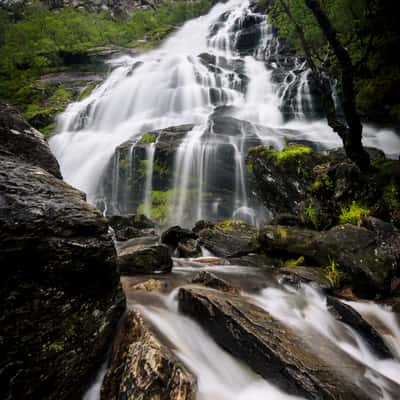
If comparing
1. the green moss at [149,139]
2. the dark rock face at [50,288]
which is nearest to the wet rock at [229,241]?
the dark rock face at [50,288]

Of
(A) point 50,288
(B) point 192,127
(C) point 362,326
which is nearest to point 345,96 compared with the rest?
(C) point 362,326

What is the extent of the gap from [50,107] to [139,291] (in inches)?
1229

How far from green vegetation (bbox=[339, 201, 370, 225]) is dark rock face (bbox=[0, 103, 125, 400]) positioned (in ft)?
17.7

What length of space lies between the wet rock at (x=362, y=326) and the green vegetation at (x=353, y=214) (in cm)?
258

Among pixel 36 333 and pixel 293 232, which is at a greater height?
pixel 36 333

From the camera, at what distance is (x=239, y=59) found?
33.2 m

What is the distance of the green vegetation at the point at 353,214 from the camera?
6059mm

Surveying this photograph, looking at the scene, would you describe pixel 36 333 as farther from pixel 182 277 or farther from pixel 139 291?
pixel 182 277

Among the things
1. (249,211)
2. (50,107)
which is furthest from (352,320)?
(50,107)

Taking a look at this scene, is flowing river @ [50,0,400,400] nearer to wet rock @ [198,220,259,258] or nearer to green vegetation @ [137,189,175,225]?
green vegetation @ [137,189,175,225]

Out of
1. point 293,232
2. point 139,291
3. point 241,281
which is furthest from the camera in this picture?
point 293,232

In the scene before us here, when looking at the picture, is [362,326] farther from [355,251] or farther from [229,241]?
[229,241]

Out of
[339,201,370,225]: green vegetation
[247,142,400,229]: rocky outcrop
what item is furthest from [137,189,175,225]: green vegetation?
[339,201,370,225]: green vegetation

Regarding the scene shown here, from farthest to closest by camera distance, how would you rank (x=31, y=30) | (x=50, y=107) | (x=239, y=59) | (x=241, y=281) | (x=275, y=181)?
1. (x=31, y=30)
2. (x=239, y=59)
3. (x=50, y=107)
4. (x=275, y=181)
5. (x=241, y=281)
